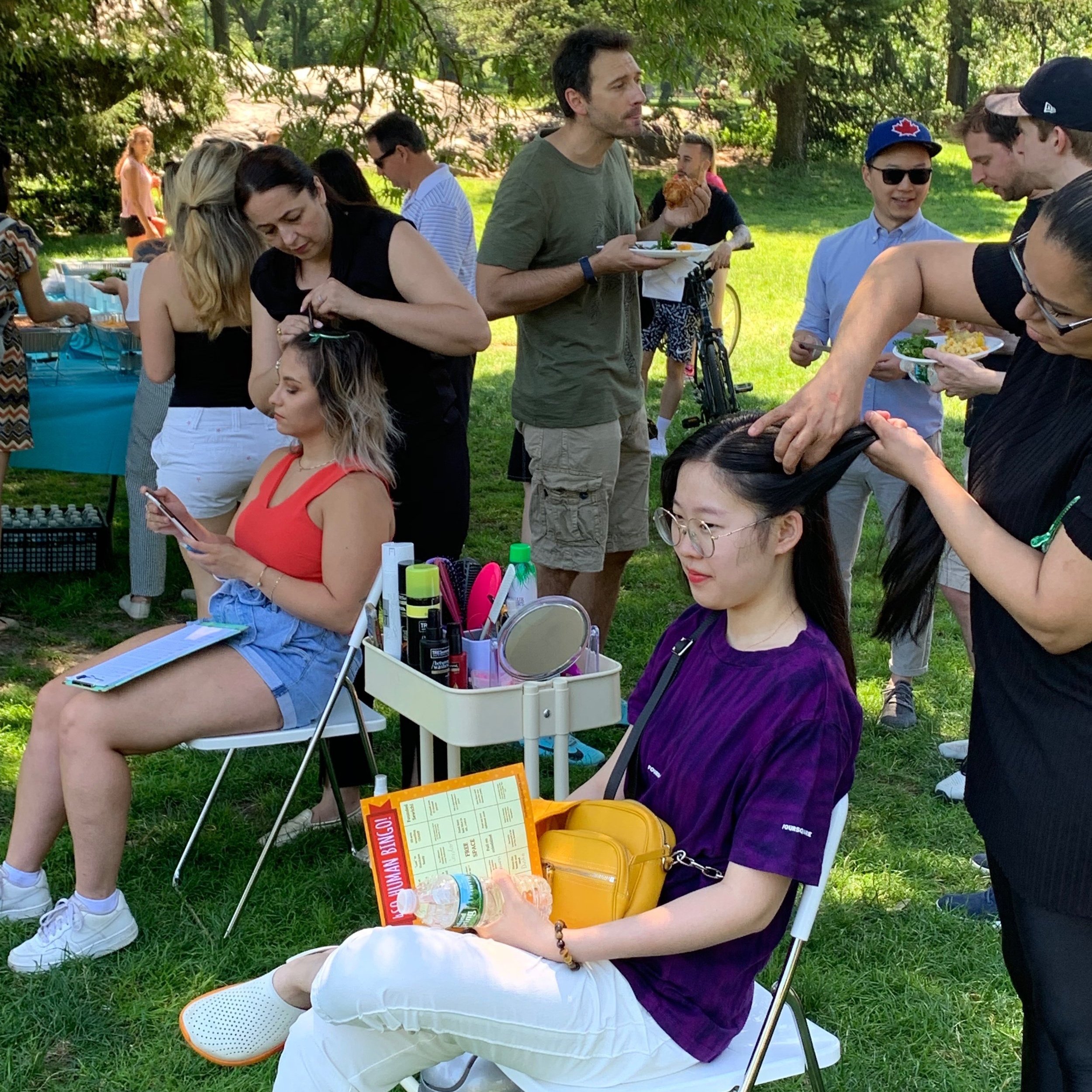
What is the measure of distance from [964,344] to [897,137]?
2.75 ft

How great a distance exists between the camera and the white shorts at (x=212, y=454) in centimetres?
411

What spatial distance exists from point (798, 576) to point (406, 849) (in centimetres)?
76

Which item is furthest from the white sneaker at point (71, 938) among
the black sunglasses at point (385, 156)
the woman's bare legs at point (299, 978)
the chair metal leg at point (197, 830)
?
the black sunglasses at point (385, 156)

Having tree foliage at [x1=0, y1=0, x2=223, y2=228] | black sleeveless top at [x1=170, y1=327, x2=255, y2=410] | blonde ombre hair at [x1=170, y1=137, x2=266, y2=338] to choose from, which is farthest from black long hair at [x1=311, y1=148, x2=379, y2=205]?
tree foliage at [x1=0, y1=0, x2=223, y2=228]

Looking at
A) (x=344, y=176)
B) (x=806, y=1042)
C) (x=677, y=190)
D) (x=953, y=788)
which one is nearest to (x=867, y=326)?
(x=806, y=1042)

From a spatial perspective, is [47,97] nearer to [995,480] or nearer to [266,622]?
[266,622]

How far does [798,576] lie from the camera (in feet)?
6.56

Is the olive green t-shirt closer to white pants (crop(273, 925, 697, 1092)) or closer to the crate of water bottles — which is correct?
white pants (crop(273, 925, 697, 1092))

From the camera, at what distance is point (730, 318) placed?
38.3 ft

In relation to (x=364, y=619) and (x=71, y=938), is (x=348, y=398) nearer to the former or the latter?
(x=364, y=619)

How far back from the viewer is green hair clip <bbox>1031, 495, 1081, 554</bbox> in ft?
5.06

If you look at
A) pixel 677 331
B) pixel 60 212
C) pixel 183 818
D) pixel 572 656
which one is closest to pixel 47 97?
pixel 60 212

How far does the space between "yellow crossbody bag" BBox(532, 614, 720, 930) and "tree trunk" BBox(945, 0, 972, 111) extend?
80.1 ft

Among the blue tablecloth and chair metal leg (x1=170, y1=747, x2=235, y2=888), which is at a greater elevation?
the blue tablecloth
